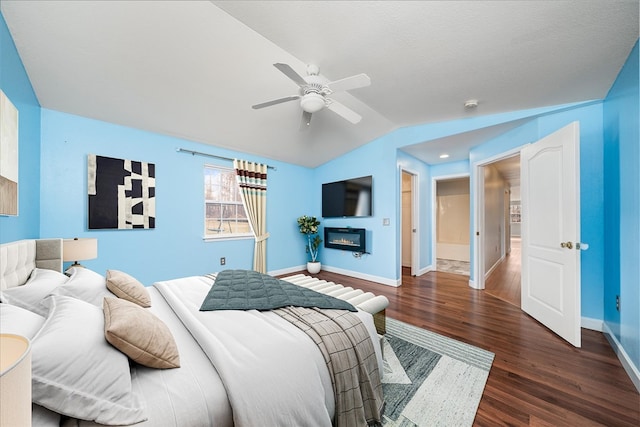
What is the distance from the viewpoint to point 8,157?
166cm

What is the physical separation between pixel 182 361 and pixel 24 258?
5.44 feet

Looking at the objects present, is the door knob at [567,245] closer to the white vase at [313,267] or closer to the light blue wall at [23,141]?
the white vase at [313,267]

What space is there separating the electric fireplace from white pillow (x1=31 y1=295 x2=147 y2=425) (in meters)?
3.90

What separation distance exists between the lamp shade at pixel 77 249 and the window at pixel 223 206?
1.51 metres

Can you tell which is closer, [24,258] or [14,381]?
[14,381]

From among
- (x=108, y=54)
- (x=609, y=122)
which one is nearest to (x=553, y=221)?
(x=609, y=122)

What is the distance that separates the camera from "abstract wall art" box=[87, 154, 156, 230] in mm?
2836

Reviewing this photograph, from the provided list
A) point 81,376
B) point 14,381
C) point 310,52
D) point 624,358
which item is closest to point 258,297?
point 81,376

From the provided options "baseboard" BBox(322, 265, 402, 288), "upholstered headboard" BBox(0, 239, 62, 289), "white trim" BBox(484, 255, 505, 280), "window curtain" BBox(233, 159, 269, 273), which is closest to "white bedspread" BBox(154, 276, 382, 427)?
"upholstered headboard" BBox(0, 239, 62, 289)

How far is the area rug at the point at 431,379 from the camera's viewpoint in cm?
144

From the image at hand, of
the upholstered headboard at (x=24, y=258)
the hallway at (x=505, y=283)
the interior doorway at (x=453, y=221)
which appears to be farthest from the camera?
the interior doorway at (x=453, y=221)

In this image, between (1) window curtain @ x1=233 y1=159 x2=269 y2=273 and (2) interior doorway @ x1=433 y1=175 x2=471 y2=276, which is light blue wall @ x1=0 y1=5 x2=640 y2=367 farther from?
(2) interior doorway @ x1=433 y1=175 x2=471 y2=276

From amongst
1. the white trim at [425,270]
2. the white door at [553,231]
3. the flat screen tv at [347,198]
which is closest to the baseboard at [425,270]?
the white trim at [425,270]

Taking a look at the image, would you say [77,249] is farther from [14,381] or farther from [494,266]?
[494,266]
